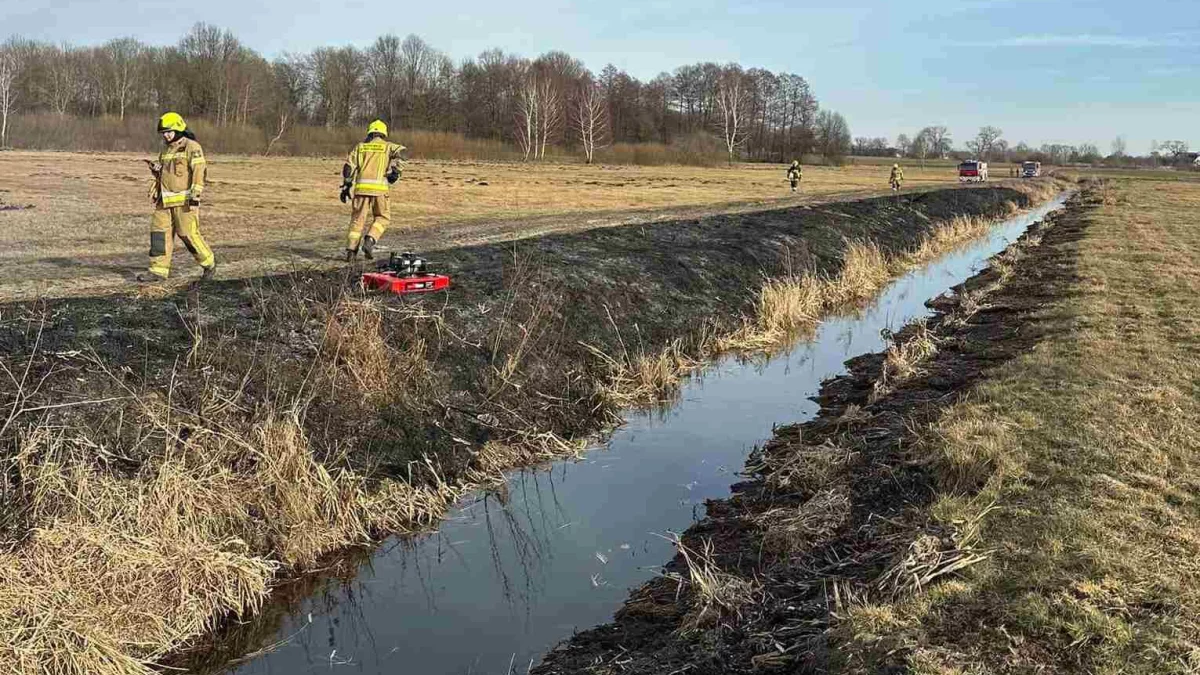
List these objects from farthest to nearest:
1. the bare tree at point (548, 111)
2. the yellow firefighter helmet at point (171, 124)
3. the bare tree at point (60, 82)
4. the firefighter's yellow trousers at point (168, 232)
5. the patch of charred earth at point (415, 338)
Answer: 1. the bare tree at point (548, 111)
2. the bare tree at point (60, 82)
3. the firefighter's yellow trousers at point (168, 232)
4. the yellow firefighter helmet at point (171, 124)
5. the patch of charred earth at point (415, 338)

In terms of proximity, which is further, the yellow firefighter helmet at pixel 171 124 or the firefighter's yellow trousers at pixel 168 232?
the firefighter's yellow trousers at pixel 168 232

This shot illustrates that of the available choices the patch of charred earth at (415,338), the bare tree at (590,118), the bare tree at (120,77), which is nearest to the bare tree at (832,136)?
the bare tree at (590,118)

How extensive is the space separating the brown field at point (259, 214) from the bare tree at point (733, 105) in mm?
59482

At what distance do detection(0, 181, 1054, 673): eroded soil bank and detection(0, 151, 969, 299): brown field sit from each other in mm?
2749

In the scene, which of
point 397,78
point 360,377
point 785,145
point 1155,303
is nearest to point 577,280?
point 360,377

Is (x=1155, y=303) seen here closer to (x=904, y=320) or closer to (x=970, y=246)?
(x=904, y=320)

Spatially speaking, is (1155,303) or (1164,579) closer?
(1164,579)

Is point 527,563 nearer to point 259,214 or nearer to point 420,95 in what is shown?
point 259,214

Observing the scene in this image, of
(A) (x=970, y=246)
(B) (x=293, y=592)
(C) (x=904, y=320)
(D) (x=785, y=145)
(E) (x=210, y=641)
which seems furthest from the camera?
(D) (x=785, y=145)

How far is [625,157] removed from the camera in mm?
78375

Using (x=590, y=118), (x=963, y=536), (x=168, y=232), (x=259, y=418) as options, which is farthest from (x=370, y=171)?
(x=590, y=118)

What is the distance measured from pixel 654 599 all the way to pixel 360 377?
3.60 metres

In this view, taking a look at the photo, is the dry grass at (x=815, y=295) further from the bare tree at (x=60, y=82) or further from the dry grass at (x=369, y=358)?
the bare tree at (x=60, y=82)

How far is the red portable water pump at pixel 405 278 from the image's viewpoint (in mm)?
9891
